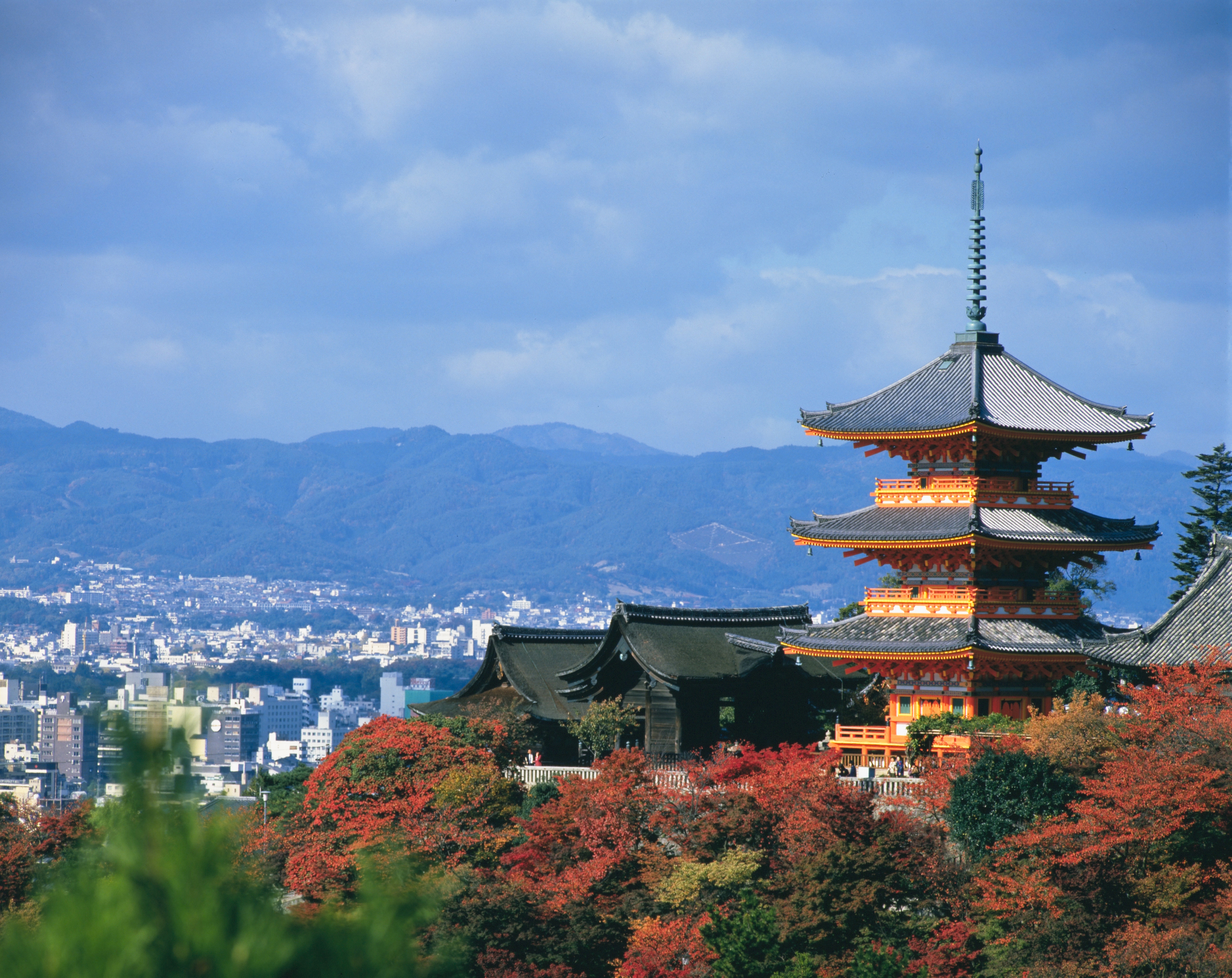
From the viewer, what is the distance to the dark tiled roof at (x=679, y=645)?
35312 millimetres

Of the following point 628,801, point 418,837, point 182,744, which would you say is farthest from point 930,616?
point 182,744

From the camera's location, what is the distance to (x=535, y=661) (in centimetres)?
3950

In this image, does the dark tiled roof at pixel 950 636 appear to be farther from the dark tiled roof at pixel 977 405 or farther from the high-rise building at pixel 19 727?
the high-rise building at pixel 19 727

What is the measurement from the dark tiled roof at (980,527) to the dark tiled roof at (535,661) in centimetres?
656

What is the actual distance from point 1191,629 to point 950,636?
4847mm

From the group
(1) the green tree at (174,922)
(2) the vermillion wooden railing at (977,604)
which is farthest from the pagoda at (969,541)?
(1) the green tree at (174,922)

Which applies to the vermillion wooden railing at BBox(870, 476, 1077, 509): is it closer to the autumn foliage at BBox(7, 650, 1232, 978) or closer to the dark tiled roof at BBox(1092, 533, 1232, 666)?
the dark tiled roof at BBox(1092, 533, 1232, 666)

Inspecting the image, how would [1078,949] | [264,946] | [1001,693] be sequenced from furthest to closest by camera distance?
1. [1001,693]
2. [1078,949]
3. [264,946]

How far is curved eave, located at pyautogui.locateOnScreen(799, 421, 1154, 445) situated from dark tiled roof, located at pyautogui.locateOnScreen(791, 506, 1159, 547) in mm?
1538

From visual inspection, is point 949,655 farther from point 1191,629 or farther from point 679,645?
point 679,645

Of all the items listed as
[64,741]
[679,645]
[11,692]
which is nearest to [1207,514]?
[679,645]

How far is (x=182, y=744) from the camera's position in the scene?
9.46 metres

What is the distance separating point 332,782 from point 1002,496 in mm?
14806

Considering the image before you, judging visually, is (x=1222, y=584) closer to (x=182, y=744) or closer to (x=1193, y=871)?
(x=1193, y=871)
